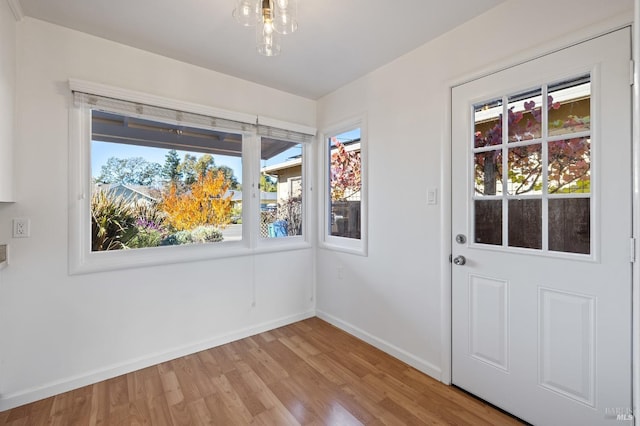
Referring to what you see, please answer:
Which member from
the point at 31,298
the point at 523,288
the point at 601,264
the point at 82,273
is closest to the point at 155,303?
the point at 82,273

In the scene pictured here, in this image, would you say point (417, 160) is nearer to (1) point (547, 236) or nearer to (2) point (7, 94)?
(1) point (547, 236)

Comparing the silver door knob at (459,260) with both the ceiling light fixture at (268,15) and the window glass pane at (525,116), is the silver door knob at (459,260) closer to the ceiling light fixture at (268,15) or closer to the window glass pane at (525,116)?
the window glass pane at (525,116)

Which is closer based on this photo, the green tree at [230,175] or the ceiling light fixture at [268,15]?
the ceiling light fixture at [268,15]

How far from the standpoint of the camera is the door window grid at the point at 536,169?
151 cm

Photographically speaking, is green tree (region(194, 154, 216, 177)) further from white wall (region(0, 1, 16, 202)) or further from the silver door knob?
the silver door knob

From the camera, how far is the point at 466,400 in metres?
1.89

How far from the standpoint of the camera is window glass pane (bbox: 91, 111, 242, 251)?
2197 mm

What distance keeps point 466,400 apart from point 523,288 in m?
0.84

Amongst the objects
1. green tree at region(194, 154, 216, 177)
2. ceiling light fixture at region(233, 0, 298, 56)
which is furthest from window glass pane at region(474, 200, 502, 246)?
green tree at region(194, 154, 216, 177)

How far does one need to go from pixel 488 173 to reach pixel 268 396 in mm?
2091

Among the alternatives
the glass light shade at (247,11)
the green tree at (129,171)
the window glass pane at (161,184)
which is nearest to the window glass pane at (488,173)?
the glass light shade at (247,11)

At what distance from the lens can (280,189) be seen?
3164 millimetres

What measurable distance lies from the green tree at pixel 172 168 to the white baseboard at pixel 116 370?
1.46 m

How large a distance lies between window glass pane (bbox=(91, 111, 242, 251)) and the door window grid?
2.13 meters
